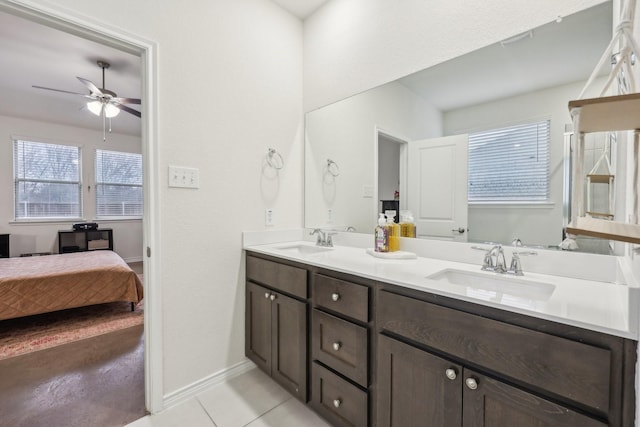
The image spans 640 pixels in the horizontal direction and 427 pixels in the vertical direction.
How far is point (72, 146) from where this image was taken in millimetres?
4805

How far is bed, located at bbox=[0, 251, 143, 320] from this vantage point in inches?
94.4

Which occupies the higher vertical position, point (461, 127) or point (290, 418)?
point (461, 127)

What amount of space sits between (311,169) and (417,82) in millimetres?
977

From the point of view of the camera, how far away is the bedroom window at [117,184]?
16.8 ft

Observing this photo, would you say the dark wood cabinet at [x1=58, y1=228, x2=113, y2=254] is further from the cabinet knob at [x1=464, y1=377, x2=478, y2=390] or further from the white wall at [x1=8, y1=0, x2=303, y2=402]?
the cabinet knob at [x1=464, y1=377, x2=478, y2=390]

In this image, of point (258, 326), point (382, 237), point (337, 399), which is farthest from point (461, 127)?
point (258, 326)

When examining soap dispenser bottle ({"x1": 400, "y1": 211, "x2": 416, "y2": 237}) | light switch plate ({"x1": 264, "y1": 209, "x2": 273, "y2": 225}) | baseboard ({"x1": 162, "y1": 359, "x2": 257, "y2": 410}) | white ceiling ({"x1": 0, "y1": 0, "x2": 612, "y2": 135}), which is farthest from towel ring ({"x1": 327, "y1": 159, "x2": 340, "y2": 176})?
baseboard ({"x1": 162, "y1": 359, "x2": 257, "y2": 410})

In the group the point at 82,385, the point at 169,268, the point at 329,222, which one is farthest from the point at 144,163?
the point at 82,385

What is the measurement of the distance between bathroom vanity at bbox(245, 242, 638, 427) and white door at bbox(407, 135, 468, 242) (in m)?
0.20

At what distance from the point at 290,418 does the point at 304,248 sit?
3.25 feet

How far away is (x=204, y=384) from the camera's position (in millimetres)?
1694

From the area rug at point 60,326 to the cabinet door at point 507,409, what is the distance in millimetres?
2873

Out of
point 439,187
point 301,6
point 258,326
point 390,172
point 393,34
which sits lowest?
point 258,326

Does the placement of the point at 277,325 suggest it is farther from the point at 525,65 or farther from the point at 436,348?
the point at 525,65
